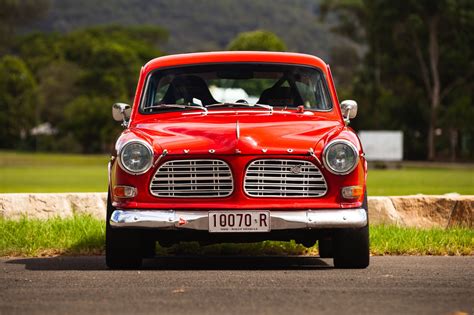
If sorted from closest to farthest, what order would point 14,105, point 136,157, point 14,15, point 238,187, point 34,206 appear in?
point 238,187 < point 136,157 < point 34,206 < point 14,105 < point 14,15

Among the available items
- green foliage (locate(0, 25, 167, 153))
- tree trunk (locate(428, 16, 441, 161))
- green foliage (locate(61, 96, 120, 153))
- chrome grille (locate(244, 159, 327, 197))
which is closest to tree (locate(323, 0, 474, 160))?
tree trunk (locate(428, 16, 441, 161))

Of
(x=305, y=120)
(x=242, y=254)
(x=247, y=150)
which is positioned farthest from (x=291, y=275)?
(x=242, y=254)

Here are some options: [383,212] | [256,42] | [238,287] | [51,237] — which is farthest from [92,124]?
[238,287]

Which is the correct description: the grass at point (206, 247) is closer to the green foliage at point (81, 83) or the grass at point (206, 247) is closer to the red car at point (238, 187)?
the red car at point (238, 187)

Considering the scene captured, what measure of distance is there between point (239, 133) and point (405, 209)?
4.20m

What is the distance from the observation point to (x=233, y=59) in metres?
10.2

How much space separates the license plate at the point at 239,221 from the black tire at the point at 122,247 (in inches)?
27.7

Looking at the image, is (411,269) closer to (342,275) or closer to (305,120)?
(342,275)

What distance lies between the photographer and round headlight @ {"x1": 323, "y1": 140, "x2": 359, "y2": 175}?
8.64m

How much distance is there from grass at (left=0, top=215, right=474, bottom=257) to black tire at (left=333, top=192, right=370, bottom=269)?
1.69 m

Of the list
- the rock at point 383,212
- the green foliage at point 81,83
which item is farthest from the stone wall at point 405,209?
the green foliage at point 81,83

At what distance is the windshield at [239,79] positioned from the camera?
394 inches

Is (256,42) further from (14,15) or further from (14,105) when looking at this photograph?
(14,15)

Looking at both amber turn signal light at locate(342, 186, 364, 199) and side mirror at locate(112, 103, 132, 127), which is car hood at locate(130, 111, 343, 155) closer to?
amber turn signal light at locate(342, 186, 364, 199)
